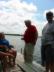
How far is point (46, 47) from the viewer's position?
8.38 meters

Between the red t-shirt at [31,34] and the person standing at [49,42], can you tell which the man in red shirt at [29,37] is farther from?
the person standing at [49,42]

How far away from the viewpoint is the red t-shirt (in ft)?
37.2

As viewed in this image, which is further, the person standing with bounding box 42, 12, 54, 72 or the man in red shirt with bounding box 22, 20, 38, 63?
the man in red shirt with bounding box 22, 20, 38, 63

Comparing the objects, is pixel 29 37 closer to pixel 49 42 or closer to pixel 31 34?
pixel 31 34

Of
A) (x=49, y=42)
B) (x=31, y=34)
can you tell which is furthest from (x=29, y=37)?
(x=49, y=42)

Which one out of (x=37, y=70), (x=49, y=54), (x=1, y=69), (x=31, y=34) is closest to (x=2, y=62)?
(x=1, y=69)

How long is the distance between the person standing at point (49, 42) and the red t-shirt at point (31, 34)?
9.45 ft

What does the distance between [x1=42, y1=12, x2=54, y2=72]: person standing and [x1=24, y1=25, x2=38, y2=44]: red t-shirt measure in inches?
113

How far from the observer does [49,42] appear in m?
8.29

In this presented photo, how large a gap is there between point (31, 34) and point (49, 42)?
314 centimetres

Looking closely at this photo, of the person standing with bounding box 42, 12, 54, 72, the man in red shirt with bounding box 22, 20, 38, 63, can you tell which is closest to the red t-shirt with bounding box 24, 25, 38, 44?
the man in red shirt with bounding box 22, 20, 38, 63

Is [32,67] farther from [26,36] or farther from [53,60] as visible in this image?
[53,60]

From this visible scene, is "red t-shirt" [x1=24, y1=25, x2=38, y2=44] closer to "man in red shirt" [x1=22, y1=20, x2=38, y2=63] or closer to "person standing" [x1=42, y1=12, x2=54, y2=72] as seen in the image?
"man in red shirt" [x1=22, y1=20, x2=38, y2=63]

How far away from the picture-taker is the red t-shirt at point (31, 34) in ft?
37.2
